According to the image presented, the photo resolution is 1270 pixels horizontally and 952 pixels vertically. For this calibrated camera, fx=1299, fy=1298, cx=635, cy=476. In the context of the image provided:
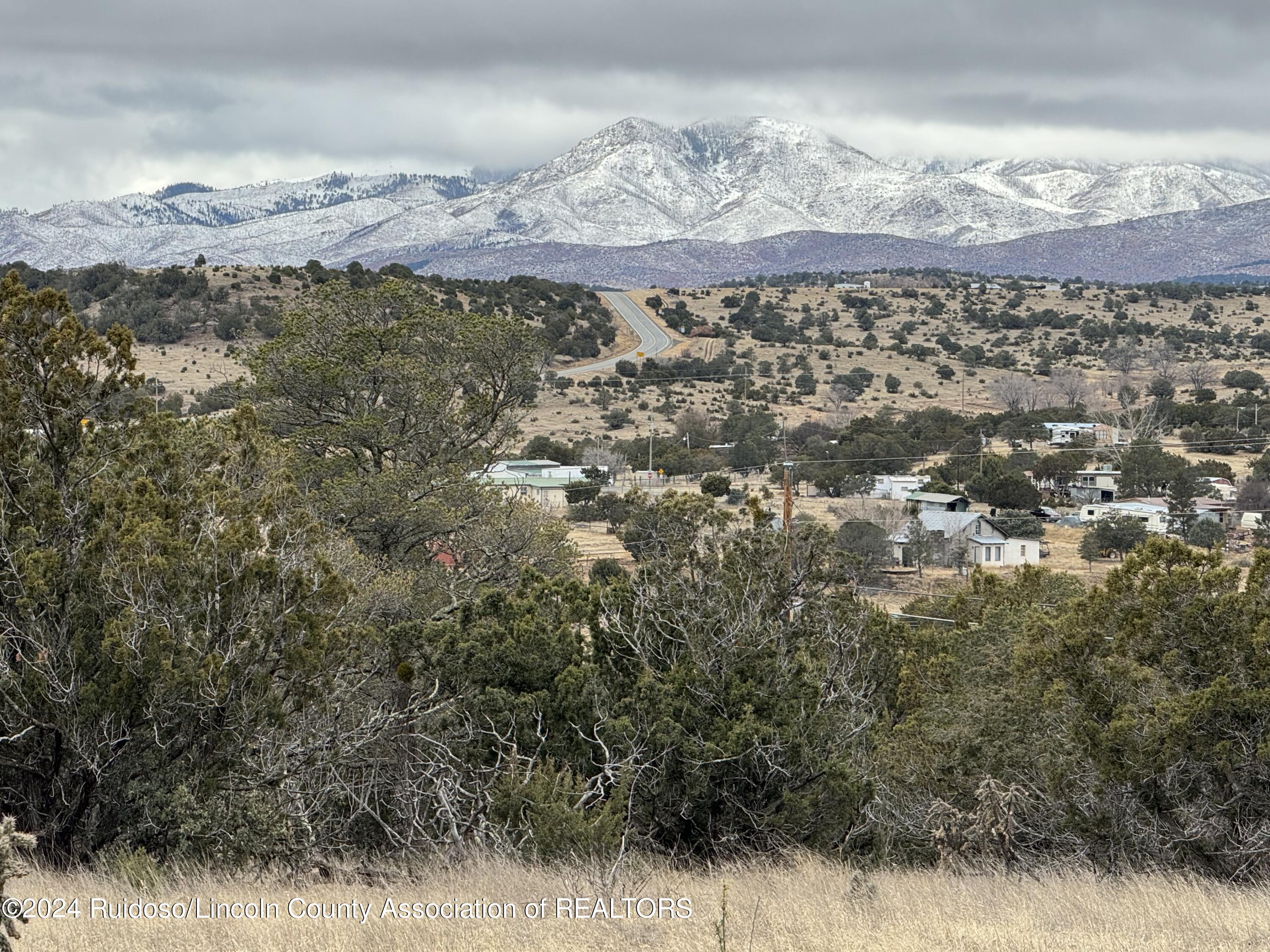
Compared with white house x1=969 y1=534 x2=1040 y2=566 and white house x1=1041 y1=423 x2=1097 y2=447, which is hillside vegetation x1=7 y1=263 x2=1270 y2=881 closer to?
white house x1=969 y1=534 x2=1040 y2=566

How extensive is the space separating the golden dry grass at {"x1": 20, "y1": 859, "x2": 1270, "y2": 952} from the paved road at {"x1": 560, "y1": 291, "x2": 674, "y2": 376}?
75.3 meters

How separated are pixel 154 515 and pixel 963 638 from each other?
11.7 m

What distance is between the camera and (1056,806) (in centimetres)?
1330

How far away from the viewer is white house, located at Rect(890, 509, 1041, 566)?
45.7 metres

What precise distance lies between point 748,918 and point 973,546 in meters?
39.9

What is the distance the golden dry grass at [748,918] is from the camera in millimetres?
7266

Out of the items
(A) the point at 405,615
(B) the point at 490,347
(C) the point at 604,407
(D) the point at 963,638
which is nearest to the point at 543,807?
(A) the point at 405,615

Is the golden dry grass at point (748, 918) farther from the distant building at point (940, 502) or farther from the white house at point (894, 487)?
the white house at point (894, 487)

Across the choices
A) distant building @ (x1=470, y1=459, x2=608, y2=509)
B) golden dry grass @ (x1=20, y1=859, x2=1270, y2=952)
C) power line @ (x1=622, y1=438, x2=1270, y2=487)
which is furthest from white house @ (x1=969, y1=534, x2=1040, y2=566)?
golden dry grass @ (x1=20, y1=859, x2=1270, y2=952)

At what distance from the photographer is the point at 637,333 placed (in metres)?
101

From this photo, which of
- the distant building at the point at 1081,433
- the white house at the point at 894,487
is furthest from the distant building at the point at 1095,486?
the distant building at the point at 1081,433

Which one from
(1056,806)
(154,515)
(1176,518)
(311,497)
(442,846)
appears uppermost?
(154,515)

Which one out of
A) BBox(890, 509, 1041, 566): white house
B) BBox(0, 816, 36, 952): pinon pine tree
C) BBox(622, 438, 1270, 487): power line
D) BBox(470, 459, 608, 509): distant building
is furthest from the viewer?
BBox(622, 438, 1270, 487): power line

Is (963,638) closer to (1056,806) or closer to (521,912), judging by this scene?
(1056,806)
